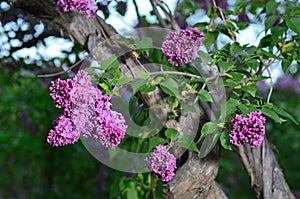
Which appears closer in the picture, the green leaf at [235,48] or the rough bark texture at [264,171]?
the green leaf at [235,48]

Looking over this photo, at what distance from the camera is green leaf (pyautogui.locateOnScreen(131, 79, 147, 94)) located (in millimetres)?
988

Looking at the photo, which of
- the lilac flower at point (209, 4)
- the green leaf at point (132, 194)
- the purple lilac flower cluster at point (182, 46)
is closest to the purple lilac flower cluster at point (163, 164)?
the purple lilac flower cluster at point (182, 46)

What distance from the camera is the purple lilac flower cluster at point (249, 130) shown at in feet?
2.98

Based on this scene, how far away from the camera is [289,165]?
373 cm

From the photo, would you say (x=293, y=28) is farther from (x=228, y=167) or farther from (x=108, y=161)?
(x=228, y=167)

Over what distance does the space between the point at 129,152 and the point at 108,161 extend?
0.33 ft

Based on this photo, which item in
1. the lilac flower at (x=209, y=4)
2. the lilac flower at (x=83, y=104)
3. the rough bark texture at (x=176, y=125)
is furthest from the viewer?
the lilac flower at (x=209, y=4)

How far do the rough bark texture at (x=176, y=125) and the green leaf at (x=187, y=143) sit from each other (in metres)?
0.08

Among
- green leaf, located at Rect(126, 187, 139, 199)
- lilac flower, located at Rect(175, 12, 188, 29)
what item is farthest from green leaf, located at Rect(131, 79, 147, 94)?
lilac flower, located at Rect(175, 12, 188, 29)

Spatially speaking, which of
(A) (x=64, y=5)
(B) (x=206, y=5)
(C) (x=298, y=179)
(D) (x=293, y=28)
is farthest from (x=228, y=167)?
(A) (x=64, y=5)

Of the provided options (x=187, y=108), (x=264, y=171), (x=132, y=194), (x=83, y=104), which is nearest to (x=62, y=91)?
(x=83, y=104)

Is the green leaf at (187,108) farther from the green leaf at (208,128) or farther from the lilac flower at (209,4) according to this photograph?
the lilac flower at (209,4)

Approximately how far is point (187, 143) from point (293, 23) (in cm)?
39

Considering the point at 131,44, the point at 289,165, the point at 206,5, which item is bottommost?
the point at 289,165
